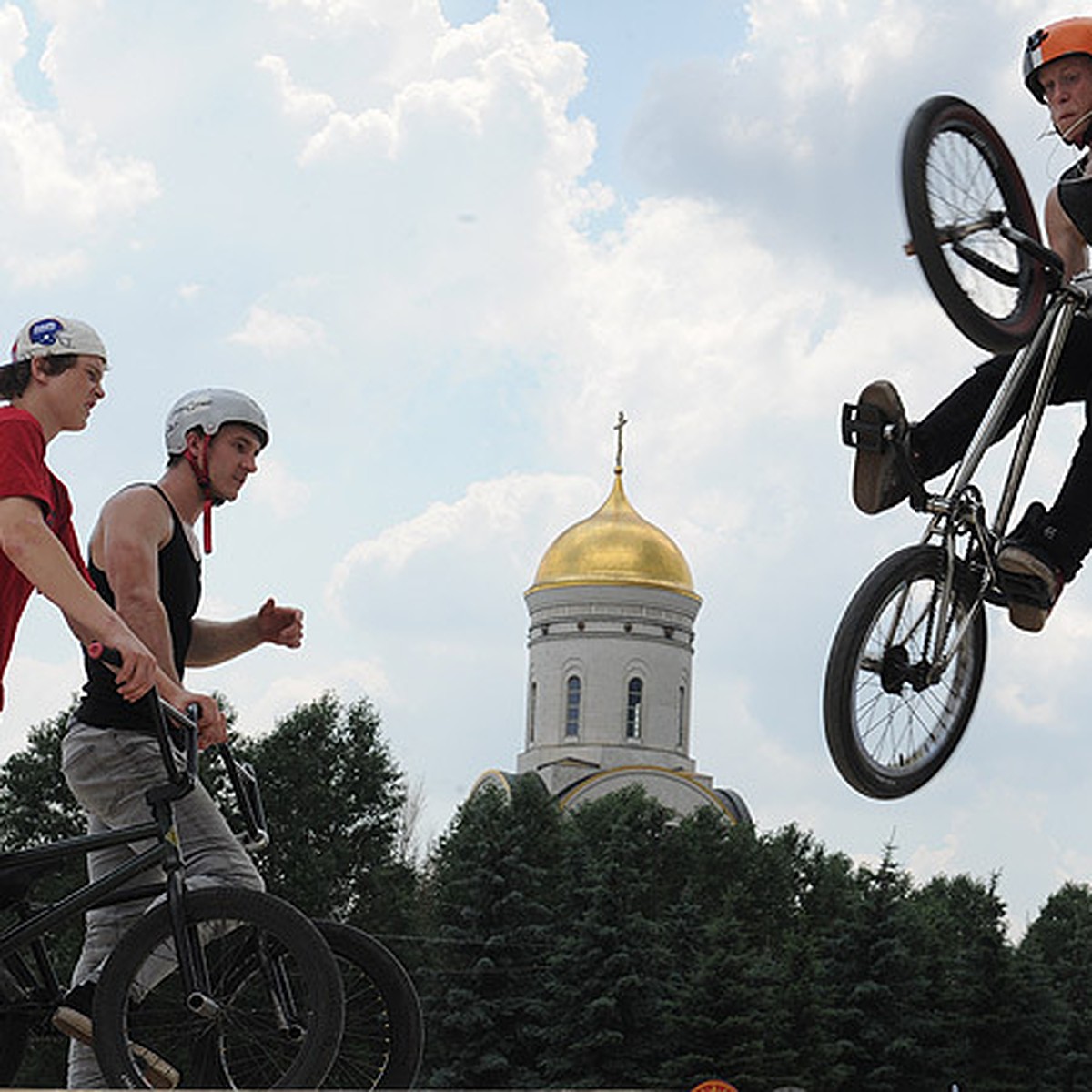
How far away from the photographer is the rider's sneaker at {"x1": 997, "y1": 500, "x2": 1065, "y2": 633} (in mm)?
6609

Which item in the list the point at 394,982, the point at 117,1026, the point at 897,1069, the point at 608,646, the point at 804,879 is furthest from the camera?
the point at 608,646

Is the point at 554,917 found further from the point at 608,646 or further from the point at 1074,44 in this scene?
the point at 1074,44

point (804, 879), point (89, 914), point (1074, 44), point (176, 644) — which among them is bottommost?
point (89, 914)

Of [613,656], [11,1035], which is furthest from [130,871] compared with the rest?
[613,656]

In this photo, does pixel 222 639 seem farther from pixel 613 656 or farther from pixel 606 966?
pixel 613 656

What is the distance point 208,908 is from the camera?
16.3 feet

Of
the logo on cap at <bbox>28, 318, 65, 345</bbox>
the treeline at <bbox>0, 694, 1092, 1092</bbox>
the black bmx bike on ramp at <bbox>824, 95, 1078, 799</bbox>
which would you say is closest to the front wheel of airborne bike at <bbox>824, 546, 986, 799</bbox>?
the black bmx bike on ramp at <bbox>824, 95, 1078, 799</bbox>

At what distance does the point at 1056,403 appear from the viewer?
6988 mm

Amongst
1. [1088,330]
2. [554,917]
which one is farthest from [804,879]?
[1088,330]

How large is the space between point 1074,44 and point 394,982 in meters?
3.73

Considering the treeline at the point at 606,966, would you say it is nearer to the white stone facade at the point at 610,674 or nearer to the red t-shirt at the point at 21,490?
the white stone facade at the point at 610,674

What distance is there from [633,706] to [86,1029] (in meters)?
77.6

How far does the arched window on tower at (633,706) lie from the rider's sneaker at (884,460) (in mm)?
75196

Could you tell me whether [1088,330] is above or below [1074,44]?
below
